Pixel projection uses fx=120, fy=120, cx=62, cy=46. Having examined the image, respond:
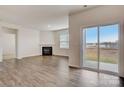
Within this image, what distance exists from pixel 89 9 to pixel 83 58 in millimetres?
2168

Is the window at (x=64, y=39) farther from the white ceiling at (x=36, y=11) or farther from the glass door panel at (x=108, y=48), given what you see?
the glass door panel at (x=108, y=48)

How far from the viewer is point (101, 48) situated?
4902mm

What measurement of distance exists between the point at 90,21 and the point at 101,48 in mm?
1218

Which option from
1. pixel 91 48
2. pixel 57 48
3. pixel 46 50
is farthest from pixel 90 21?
pixel 46 50

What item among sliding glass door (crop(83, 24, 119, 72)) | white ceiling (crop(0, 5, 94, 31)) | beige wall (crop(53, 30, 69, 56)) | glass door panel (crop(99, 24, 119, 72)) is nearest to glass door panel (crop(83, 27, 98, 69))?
sliding glass door (crop(83, 24, 119, 72))

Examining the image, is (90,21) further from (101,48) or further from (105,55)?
(105,55)

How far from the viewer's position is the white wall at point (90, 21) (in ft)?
13.4

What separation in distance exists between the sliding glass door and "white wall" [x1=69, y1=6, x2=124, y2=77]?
0.27m

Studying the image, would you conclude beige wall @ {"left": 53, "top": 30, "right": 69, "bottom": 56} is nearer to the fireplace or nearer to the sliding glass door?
the fireplace

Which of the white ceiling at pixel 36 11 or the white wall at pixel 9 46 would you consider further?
the white wall at pixel 9 46

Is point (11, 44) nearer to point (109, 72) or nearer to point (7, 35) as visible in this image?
point (7, 35)

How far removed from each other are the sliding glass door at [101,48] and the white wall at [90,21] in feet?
0.89

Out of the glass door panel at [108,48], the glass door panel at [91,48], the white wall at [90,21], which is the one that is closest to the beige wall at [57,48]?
the white wall at [90,21]
